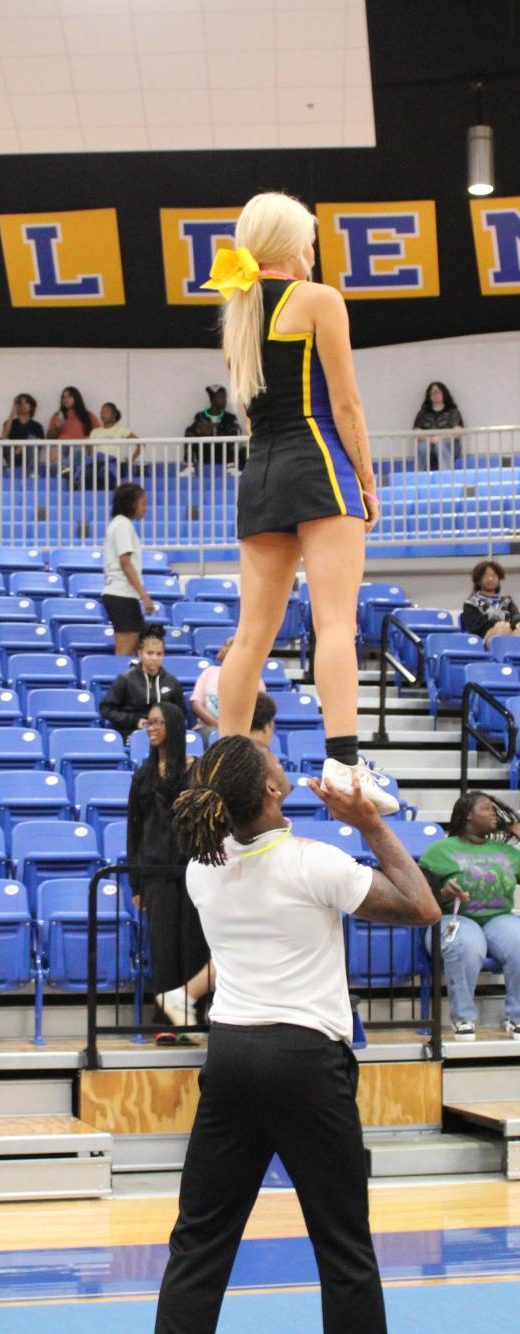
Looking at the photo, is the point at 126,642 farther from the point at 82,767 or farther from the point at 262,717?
the point at 262,717

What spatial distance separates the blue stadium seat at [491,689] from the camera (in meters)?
10.4

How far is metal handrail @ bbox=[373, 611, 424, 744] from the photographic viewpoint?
415 inches

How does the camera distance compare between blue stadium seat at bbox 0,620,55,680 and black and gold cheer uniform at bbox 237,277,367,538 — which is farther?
blue stadium seat at bbox 0,620,55,680

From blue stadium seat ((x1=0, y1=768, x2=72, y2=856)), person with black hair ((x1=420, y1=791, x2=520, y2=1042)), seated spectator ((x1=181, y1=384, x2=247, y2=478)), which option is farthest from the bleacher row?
seated spectator ((x1=181, y1=384, x2=247, y2=478))

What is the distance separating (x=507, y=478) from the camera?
47.5 feet

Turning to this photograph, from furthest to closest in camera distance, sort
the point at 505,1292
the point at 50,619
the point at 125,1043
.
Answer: the point at 50,619 → the point at 125,1043 → the point at 505,1292

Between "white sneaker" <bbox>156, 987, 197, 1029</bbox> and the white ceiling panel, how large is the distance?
31.7 feet

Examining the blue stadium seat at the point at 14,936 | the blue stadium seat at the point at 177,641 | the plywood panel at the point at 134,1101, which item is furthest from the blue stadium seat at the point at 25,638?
the plywood panel at the point at 134,1101

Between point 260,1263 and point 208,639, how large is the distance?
6.75 metres

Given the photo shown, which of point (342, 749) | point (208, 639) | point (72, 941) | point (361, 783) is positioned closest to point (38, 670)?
point (208, 639)

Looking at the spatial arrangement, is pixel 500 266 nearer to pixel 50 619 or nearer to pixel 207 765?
pixel 50 619

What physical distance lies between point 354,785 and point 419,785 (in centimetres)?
683

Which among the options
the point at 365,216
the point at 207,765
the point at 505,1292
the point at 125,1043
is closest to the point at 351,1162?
the point at 207,765

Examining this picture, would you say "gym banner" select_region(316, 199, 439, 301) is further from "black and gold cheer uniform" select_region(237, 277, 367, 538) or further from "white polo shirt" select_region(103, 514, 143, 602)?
"black and gold cheer uniform" select_region(237, 277, 367, 538)
